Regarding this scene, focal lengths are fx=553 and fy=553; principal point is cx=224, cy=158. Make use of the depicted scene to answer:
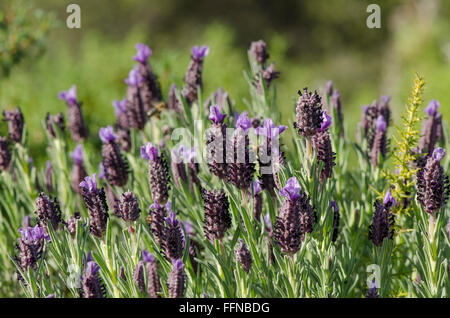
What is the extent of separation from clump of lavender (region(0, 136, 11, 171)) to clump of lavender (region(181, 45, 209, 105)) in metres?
0.65

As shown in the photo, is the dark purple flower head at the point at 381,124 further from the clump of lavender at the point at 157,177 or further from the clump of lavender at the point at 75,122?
the clump of lavender at the point at 75,122

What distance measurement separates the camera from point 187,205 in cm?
178

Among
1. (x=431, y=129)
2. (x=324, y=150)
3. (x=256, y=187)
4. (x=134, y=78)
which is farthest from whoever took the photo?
(x=134, y=78)

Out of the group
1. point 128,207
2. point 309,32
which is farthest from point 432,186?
point 309,32

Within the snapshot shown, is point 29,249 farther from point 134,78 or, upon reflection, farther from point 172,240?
point 134,78

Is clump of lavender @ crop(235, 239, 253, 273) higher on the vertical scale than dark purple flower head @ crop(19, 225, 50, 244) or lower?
lower

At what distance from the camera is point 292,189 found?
1.25 meters

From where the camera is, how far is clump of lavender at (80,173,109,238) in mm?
1397

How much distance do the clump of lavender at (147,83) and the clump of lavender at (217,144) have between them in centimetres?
84

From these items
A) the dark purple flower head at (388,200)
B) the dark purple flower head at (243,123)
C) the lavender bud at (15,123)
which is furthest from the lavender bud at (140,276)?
the lavender bud at (15,123)

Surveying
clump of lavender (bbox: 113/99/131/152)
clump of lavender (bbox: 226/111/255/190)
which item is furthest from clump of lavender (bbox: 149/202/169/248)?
clump of lavender (bbox: 113/99/131/152)

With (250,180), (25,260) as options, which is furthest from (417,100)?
(25,260)

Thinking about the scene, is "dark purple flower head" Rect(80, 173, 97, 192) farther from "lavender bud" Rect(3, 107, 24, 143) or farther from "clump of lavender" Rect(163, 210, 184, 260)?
"lavender bud" Rect(3, 107, 24, 143)

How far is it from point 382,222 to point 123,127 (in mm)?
1155
